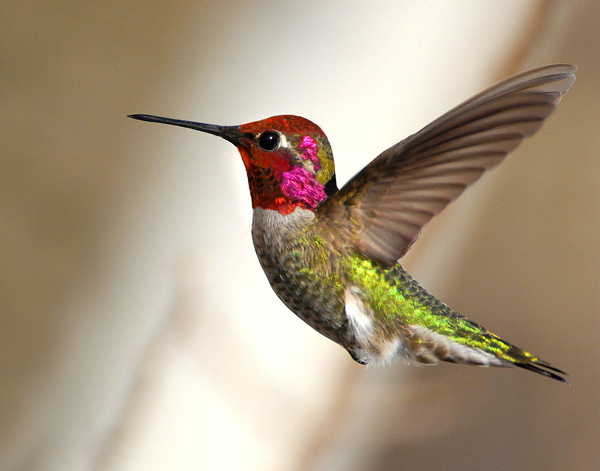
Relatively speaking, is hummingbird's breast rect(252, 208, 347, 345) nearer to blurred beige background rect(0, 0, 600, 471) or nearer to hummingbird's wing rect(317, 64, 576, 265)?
hummingbird's wing rect(317, 64, 576, 265)

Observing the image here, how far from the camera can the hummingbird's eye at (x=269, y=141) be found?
32cm

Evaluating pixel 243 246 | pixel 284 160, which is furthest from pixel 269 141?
pixel 243 246

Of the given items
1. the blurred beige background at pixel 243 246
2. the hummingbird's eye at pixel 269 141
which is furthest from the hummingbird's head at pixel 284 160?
the blurred beige background at pixel 243 246

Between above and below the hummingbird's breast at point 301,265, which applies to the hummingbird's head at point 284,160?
above

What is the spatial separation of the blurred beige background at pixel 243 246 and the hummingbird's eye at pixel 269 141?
1.63 feet

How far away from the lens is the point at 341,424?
118 centimetres


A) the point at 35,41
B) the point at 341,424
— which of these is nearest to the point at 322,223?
the point at 35,41

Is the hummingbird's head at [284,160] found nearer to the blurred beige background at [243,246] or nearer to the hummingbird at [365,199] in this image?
the hummingbird at [365,199]

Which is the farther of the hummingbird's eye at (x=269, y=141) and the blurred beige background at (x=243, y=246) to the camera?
the blurred beige background at (x=243, y=246)

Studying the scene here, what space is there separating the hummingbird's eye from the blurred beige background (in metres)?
0.50

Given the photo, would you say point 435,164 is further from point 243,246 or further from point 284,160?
point 243,246

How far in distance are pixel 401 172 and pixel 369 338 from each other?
116 mm

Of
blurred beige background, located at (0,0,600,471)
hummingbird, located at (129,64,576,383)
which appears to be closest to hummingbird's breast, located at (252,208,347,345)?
hummingbird, located at (129,64,576,383)

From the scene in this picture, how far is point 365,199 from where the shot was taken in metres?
0.34
